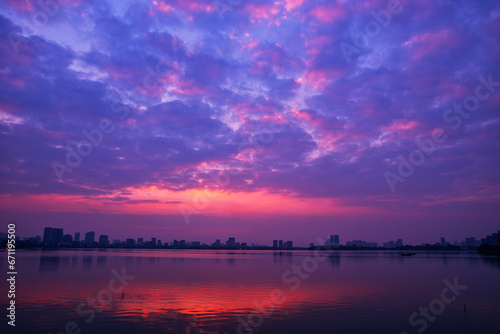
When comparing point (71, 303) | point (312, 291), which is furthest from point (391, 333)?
point (71, 303)

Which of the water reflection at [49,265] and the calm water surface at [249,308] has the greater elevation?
the calm water surface at [249,308]

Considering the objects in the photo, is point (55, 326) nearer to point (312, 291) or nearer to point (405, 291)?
point (312, 291)

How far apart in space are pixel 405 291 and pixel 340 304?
57.2 ft

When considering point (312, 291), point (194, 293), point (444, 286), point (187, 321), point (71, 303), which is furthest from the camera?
point (444, 286)

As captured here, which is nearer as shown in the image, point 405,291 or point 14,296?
point 14,296

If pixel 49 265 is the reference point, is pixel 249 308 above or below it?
above

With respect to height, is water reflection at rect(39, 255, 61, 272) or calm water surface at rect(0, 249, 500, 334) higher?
calm water surface at rect(0, 249, 500, 334)

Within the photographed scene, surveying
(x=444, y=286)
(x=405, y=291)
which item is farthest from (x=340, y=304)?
(x=444, y=286)

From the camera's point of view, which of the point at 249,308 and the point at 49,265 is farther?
the point at 49,265

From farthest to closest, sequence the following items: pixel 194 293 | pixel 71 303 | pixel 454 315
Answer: pixel 194 293, pixel 71 303, pixel 454 315

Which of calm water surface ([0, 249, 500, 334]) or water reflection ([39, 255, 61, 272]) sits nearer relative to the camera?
calm water surface ([0, 249, 500, 334])

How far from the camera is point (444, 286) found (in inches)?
2269

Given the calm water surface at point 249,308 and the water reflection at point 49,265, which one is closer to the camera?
the calm water surface at point 249,308

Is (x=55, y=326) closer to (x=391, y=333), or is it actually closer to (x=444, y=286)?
(x=391, y=333)
